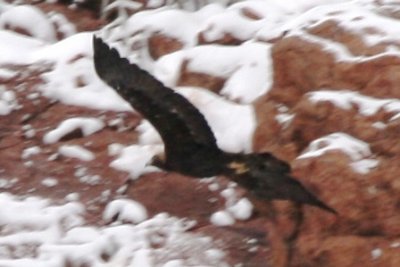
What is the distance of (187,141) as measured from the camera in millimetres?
5492

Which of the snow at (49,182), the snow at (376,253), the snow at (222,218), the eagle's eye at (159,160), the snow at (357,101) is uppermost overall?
the snow at (357,101)

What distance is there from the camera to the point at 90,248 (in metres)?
5.33

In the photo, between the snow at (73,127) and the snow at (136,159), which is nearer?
the snow at (136,159)

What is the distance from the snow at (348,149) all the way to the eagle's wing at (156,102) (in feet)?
1.73

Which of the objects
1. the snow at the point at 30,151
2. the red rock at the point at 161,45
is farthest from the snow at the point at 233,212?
the red rock at the point at 161,45

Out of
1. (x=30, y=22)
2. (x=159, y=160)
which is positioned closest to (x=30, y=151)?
(x=159, y=160)

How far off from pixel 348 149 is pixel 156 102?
780 millimetres

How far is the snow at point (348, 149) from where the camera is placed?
491 cm

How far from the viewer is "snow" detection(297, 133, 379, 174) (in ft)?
16.1

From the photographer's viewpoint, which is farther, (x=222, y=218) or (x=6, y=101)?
(x=6, y=101)

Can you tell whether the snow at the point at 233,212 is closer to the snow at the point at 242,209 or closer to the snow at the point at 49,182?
the snow at the point at 242,209

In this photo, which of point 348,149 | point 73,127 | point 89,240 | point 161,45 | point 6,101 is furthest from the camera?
point 161,45

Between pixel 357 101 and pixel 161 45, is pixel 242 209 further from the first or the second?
pixel 161 45

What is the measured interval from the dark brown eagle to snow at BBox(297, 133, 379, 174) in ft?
0.44
